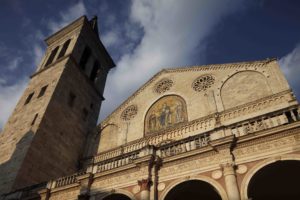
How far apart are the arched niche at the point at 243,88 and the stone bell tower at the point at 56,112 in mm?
11268

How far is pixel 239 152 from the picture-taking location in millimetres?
9273

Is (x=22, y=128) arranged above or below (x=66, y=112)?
below

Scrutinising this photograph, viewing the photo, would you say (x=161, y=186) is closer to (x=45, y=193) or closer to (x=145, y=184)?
(x=145, y=184)

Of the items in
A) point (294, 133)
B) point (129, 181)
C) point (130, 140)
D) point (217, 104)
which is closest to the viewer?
point (294, 133)

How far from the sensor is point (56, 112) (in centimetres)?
1811

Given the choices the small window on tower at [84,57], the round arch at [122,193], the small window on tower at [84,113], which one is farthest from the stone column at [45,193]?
the small window on tower at [84,57]

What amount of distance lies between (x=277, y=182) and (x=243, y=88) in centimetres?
612

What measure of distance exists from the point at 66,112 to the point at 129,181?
10237 mm

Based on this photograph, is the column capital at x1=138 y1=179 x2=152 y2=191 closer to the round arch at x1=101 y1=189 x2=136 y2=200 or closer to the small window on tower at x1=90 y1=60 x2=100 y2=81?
the round arch at x1=101 y1=189 x2=136 y2=200

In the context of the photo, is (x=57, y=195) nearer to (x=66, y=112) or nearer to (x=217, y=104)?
(x=66, y=112)

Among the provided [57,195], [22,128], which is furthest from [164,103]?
[22,128]

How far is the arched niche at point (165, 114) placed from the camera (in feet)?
52.5

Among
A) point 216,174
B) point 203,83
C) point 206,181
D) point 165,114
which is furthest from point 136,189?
point 203,83

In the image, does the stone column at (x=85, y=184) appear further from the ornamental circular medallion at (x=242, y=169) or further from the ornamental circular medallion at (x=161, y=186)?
the ornamental circular medallion at (x=242, y=169)
